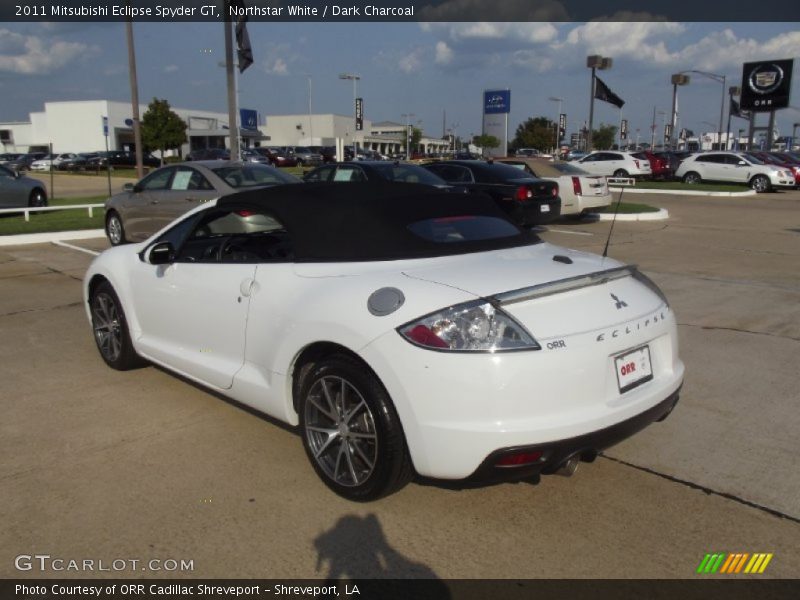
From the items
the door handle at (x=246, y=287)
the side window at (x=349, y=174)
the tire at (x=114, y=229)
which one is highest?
the side window at (x=349, y=174)

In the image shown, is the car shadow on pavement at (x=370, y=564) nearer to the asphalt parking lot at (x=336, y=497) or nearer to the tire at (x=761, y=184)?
the asphalt parking lot at (x=336, y=497)

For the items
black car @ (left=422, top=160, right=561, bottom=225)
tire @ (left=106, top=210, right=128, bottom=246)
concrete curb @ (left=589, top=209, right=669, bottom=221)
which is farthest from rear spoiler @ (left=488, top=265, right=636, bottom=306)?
concrete curb @ (left=589, top=209, right=669, bottom=221)

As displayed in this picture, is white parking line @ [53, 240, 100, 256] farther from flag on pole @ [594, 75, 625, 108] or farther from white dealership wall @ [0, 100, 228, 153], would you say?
white dealership wall @ [0, 100, 228, 153]

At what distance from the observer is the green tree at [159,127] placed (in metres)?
57.3

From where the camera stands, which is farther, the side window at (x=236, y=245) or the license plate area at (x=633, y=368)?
the side window at (x=236, y=245)

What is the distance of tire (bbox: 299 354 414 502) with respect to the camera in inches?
120

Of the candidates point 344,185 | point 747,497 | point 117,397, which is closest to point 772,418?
point 747,497

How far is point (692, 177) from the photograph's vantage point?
106 feet

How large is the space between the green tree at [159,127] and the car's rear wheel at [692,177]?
41.8 m

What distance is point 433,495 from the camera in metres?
3.40

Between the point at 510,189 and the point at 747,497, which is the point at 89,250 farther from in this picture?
the point at 747,497

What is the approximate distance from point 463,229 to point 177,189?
26.7 ft

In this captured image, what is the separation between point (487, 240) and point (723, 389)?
7.31 ft

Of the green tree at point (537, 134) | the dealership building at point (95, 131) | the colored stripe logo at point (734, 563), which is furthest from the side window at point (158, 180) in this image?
the green tree at point (537, 134)
